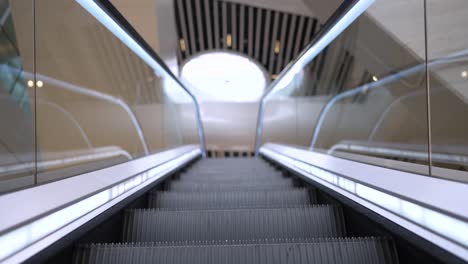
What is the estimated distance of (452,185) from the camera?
1364 millimetres

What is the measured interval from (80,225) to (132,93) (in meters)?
2.67

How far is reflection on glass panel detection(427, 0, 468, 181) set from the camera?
5.96ft

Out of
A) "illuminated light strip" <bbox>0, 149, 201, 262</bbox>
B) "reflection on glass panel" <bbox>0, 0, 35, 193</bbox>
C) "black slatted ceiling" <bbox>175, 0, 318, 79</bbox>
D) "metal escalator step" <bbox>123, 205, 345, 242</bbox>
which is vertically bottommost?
"metal escalator step" <bbox>123, 205, 345, 242</bbox>

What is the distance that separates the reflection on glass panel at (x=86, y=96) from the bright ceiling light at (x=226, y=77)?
17152mm

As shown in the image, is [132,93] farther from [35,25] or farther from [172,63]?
[172,63]

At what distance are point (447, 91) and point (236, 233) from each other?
148 centimetres

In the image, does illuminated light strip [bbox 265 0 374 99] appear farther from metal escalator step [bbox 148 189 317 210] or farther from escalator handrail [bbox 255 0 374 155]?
metal escalator step [bbox 148 189 317 210]

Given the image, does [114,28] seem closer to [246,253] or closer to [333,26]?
[333,26]

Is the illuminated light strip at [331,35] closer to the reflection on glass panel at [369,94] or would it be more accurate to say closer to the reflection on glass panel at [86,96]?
the reflection on glass panel at [369,94]

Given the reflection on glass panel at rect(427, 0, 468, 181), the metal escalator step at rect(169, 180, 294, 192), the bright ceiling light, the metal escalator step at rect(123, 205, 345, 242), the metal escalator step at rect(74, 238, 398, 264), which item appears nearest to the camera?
the metal escalator step at rect(74, 238, 398, 264)

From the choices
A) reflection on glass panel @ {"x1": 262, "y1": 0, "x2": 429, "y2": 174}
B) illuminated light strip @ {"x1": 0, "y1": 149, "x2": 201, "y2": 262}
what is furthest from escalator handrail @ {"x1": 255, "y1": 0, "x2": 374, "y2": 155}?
illuminated light strip @ {"x1": 0, "y1": 149, "x2": 201, "y2": 262}

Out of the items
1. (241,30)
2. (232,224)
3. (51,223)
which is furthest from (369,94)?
(241,30)

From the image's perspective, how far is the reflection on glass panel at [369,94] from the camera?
7.64ft

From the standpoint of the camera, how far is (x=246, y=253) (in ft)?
5.21
